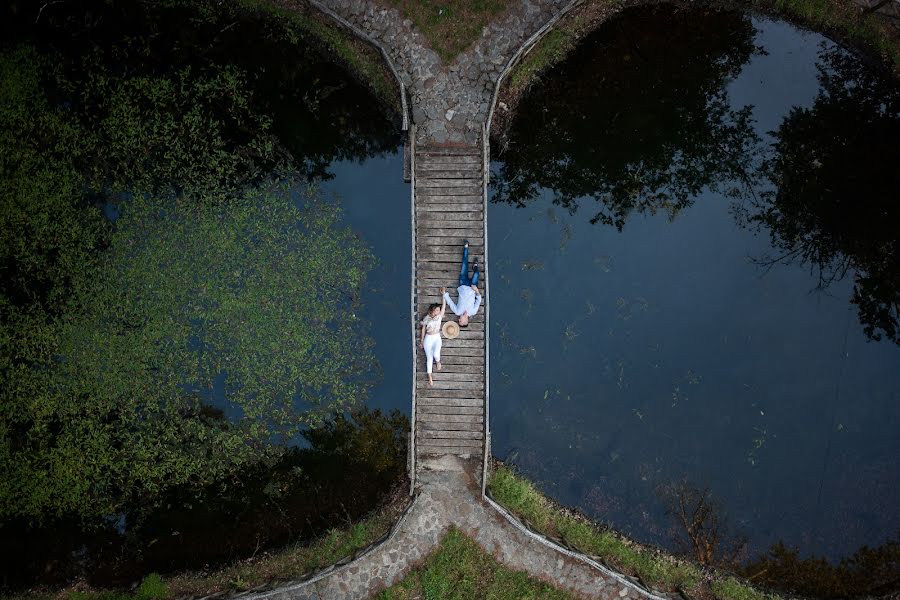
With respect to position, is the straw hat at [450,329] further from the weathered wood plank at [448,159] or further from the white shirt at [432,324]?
the weathered wood plank at [448,159]

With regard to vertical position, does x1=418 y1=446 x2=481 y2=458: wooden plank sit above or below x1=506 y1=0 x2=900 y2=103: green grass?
below

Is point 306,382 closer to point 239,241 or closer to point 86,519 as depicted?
point 239,241

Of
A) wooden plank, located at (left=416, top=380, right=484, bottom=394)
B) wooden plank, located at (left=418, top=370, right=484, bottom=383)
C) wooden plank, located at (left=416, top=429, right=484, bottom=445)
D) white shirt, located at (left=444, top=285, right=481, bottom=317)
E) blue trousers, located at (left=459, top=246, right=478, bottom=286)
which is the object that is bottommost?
wooden plank, located at (left=416, top=429, right=484, bottom=445)

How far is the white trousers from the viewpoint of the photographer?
9164mm

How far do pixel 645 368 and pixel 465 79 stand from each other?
5.66m

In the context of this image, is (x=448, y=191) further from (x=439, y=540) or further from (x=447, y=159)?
(x=439, y=540)

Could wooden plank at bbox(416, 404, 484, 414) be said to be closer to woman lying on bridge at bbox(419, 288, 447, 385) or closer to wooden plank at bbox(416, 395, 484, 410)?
wooden plank at bbox(416, 395, 484, 410)

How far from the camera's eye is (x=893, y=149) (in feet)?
33.9

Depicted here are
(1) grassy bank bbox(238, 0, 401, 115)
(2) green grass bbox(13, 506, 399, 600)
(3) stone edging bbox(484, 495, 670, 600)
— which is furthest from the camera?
(1) grassy bank bbox(238, 0, 401, 115)

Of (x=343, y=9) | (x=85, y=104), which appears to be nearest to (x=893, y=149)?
(x=343, y=9)

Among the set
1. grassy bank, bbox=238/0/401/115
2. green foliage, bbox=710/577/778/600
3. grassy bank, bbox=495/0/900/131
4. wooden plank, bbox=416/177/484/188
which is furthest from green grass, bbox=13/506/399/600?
grassy bank, bbox=495/0/900/131

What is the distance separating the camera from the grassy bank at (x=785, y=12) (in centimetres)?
999

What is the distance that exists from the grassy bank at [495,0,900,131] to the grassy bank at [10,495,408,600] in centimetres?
707

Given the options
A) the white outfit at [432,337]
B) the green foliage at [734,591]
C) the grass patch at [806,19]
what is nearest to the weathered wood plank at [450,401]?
the white outfit at [432,337]
